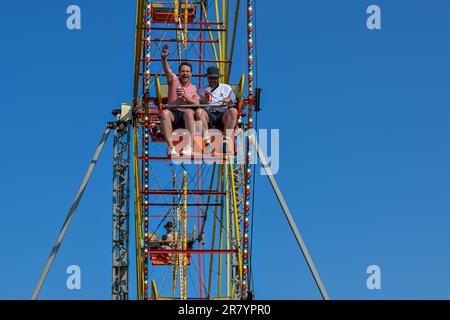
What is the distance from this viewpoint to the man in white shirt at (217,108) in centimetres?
1722

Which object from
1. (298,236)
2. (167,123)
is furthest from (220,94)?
(298,236)

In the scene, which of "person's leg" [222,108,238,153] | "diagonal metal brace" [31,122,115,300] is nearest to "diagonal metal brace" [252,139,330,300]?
"person's leg" [222,108,238,153]

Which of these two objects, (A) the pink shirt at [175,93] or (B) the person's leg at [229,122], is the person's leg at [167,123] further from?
(B) the person's leg at [229,122]

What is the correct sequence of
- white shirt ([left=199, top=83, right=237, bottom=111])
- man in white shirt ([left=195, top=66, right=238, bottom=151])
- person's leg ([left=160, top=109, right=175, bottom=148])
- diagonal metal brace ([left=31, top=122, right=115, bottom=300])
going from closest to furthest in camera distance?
person's leg ([left=160, top=109, right=175, bottom=148]), man in white shirt ([left=195, top=66, right=238, bottom=151]), white shirt ([left=199, top=83, right=237, bottom=111]), diagonal metal brace ([left=31, top=122, right=115, bottom=300])

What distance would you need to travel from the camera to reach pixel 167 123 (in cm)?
1709

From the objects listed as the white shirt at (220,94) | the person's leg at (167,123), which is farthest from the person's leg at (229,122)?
the person's leg at (167,123)

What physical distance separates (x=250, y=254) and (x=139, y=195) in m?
3.85

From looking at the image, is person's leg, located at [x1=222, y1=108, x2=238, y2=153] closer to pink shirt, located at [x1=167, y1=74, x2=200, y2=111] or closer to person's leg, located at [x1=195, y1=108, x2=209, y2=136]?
person's leg, located at [x1=195, y1=108, x2=209, y2=136]

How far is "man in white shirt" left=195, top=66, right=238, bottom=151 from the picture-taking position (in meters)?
17.2

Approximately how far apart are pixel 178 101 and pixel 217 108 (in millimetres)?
528

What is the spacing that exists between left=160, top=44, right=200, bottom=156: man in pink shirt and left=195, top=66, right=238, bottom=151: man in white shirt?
5.2 inches

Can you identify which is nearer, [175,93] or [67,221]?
[175,93]

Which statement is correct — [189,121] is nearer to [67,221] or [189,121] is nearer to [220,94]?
[220,94]
